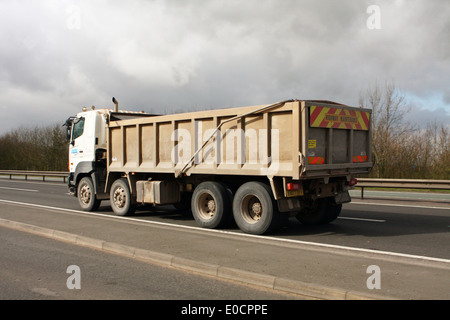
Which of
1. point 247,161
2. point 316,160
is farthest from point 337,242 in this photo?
point 247,161

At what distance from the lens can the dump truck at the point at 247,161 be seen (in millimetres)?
8641

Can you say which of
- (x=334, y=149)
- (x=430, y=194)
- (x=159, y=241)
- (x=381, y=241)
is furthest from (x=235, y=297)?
(x=430, y=194)

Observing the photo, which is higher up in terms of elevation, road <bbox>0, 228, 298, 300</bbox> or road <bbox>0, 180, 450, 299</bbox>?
road <bbox>0, 180, 450, 299</bbox>

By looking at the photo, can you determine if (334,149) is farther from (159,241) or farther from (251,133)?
(159,241)

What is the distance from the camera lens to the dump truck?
28.3ft

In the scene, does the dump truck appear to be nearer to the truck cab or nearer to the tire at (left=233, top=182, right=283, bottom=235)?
the tire at (left=233, top=182, right=283, bottom=235)

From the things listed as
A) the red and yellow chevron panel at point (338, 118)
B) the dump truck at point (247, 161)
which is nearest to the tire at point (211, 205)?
the dump truck at point (247, 161)

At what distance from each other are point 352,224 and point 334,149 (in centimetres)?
231

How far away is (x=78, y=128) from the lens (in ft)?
45.3

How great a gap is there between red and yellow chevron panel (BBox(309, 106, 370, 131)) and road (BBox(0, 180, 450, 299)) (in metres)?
2.28

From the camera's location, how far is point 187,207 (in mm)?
12609

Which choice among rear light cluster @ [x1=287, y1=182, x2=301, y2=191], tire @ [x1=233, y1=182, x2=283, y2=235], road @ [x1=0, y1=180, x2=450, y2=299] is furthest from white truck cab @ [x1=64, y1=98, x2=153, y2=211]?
rear light cluster @ [x1=287, y1=182, x2=301, y2=191]

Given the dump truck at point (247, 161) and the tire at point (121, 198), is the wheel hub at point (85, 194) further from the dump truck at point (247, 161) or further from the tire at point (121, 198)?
the tire at point (121, 198)

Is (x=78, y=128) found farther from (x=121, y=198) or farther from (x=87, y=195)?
(x=121, y=198)
